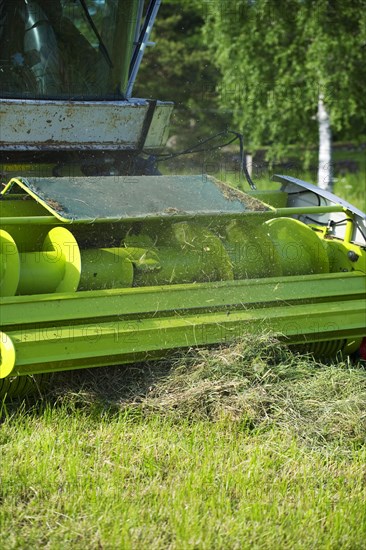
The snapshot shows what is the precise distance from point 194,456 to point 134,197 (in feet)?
4.39

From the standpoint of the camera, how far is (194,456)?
3.13 metres

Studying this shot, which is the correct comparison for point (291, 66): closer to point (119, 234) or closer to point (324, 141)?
point (324, 141)

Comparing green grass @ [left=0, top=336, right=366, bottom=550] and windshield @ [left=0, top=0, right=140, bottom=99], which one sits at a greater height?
windshield @ [left=0, top=0, right=140, bottom=99]

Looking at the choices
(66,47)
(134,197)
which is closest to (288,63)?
(66,47)

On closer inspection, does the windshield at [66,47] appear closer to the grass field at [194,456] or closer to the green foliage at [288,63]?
the grass field at [194,456]

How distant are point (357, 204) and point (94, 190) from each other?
19.1ft

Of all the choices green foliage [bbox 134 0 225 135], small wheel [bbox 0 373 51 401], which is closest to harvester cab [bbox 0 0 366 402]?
small wheel [bbox 0 373 51 401]

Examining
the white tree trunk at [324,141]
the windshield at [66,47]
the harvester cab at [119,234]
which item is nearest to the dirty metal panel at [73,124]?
the harvester cab at [119,234]

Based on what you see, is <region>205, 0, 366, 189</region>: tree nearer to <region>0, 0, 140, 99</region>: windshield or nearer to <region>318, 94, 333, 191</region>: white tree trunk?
<region>318, 94, 333, 191</region>: white tree trunk

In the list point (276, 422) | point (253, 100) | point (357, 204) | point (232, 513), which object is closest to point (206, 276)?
point (276, 422)

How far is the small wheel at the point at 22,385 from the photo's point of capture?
3.57 m

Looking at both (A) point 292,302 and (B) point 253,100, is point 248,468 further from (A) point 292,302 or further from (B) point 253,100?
(B) point 253,100

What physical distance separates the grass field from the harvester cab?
163 mm

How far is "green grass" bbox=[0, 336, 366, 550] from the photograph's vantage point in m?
2.62
